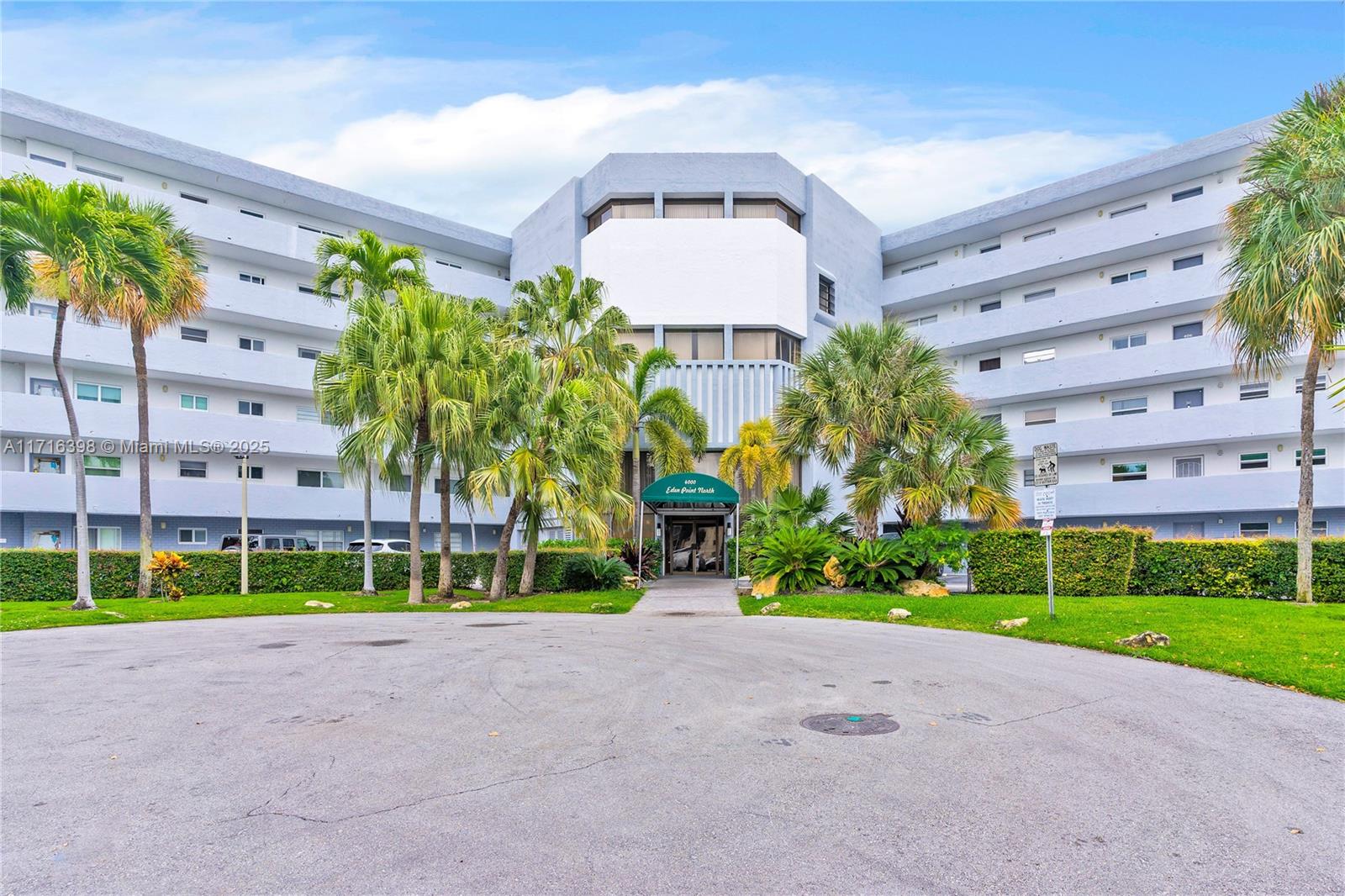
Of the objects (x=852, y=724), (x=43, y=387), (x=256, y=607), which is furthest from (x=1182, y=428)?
(x=43, y=387)

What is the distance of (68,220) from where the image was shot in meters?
18.0

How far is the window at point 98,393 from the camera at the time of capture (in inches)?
1220

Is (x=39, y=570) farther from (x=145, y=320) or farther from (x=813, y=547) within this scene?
(x=813, y=547)

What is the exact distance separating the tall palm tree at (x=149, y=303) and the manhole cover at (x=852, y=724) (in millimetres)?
19309

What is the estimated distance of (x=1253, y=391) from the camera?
32.7m

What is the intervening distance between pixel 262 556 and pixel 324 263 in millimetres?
8844

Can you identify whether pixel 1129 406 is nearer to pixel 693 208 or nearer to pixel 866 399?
pixel 866 399

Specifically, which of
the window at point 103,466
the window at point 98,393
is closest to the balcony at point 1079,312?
the window at point 103,466

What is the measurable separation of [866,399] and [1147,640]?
11.1 m

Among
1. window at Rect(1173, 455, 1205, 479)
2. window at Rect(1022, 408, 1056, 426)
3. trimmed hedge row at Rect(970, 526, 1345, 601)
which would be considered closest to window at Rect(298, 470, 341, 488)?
trimmed hedge row at Rect(970, 526, 1345, 601)

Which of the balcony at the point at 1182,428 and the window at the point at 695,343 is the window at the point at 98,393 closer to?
the window at the point at 695,343

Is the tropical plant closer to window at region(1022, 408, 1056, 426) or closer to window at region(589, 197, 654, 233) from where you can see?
window at region(589, 197, 654, 233)

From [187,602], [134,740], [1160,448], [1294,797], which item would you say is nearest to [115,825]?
[134,740]

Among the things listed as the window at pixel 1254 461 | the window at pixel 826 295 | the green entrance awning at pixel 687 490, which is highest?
the window at pixel 826 295
